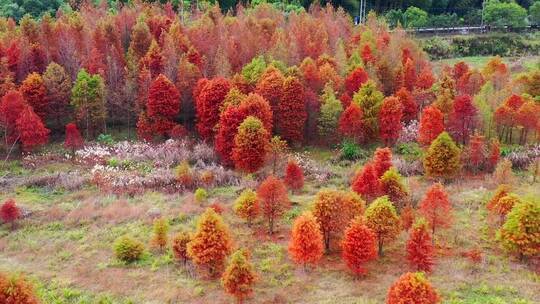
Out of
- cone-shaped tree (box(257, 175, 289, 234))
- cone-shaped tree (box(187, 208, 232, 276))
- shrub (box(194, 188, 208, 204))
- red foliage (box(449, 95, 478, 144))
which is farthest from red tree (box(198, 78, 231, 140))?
cone-shaped tree (box(187, 208, 232, 276))

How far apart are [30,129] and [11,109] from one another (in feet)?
9.33

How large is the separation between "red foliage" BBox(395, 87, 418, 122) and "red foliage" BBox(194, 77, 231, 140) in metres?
20.3

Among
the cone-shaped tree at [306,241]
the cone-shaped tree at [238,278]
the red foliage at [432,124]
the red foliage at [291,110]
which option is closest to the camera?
the cone-shaped tree at [238,278]

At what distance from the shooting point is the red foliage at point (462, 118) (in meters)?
61.0

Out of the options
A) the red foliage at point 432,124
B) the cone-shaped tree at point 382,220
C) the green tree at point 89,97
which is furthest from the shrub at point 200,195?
the red foliage at point 432,124

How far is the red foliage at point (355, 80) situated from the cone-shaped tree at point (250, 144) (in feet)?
57.0

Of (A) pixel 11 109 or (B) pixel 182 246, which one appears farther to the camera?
(A) pixel 11 109

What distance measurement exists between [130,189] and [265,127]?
1448 centimetres

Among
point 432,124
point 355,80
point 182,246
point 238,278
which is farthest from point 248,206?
point 355,80

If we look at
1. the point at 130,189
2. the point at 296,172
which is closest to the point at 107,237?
the point at 130,189

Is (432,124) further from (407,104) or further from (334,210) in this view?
(334,210)

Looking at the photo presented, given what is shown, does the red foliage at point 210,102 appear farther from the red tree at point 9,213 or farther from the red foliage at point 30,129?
the red tree at point 9,213

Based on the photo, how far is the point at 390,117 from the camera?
6222cm

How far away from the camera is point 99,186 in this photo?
55.5m
